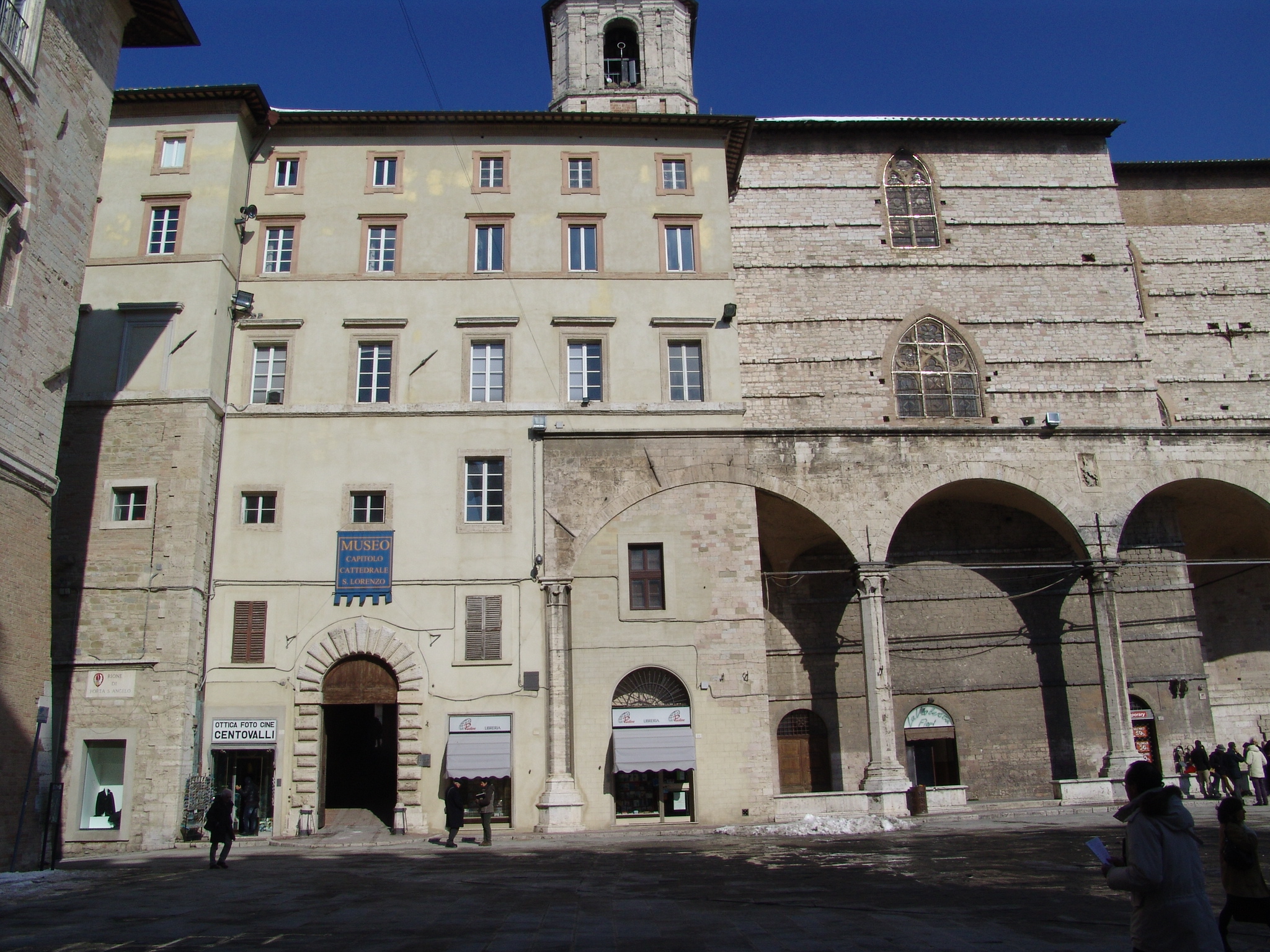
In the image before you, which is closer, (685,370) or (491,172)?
(685,370)

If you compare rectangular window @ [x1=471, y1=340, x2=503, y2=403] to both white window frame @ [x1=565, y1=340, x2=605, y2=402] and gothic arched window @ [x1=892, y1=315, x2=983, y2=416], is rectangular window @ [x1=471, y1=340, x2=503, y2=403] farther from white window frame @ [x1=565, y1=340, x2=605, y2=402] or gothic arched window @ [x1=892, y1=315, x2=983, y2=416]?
gothic arched window @ [x1=892, y1=315, x2=983, y2=416]

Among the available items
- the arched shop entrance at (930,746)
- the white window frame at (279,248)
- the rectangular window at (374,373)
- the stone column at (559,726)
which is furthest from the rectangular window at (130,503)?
the arched shop entrance at (930,746)

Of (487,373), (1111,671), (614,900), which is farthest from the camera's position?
(487,373)

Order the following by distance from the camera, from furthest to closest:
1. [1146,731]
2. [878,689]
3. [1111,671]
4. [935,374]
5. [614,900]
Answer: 1. [935,374]
2. [1146,731]
3. [1111,671]
4. [878,689]
5. [614,900]

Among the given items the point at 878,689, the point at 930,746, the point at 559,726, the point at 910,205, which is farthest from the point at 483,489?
the point at 910,205

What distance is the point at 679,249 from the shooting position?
24.7 m

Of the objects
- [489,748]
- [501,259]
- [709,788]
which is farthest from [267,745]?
[501,259]

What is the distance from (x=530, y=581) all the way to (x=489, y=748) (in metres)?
3.60

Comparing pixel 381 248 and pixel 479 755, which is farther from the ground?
pixel 381 248

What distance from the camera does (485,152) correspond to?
25.1 meters

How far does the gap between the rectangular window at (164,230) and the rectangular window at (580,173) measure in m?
9.39

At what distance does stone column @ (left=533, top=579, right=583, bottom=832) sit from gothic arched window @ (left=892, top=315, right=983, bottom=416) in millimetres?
10956

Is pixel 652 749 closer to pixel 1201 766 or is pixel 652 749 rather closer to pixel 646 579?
pixel 646 579

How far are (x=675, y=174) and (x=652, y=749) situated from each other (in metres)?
14.2
